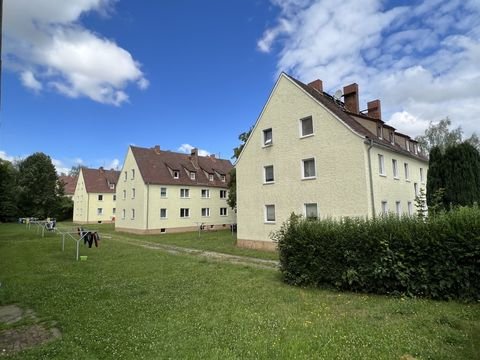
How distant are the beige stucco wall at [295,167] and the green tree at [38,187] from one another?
4838 centimetres

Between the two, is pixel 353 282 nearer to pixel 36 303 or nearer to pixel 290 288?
pixel 290 288

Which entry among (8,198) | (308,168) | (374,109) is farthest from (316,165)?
(8,198)

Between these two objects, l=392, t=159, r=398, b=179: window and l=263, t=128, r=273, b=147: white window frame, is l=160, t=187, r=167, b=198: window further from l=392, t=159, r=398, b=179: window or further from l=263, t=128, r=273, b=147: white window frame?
l=392, t=159, r=398, b=179: window

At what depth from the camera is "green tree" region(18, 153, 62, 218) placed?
5450 centimetres

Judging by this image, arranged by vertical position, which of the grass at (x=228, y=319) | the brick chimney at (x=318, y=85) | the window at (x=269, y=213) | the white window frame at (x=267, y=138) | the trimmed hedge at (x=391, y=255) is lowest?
the grass at (x=228, y=319)

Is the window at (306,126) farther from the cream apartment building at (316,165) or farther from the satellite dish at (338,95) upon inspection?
the satellite dish at (338,95)

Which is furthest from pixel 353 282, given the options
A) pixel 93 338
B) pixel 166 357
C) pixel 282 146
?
pixel 282 146

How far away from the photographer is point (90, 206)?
53.5m

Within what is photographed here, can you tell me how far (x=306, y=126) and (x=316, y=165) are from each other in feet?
8.99

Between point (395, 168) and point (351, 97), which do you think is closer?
point (395, 168)

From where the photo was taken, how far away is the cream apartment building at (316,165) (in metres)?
16.2

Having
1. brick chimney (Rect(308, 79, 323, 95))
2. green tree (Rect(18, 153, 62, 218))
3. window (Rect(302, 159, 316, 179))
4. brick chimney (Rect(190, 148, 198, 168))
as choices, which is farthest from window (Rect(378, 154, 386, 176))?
green tree (Rect(18, 153, 62, 218))

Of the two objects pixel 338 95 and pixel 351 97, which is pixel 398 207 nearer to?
pixel 351 97

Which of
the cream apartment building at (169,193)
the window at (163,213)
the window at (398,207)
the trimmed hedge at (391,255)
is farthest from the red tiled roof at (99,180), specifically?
the trimmed hedge at (391,255)
